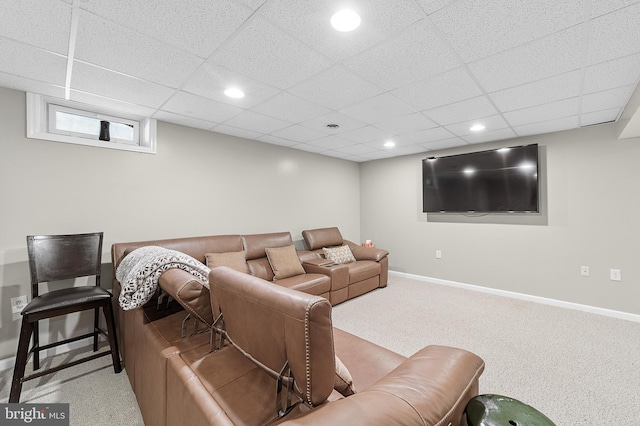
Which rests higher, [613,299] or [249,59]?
[249,59]

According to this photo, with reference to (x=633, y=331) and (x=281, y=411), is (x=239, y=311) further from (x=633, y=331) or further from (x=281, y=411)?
(x=633, y=331)

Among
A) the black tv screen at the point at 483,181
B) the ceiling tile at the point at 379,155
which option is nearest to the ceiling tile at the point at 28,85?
the ceiling tile at the point at 379,155

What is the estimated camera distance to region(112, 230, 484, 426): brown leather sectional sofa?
0.84 m

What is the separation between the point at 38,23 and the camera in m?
1.53

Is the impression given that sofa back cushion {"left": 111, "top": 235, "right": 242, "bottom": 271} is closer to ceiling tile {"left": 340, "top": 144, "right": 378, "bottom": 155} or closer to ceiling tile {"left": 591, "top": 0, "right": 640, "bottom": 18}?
ceiling tile {"left": 340, "top": 144, "right": 378, "bottom": 155}

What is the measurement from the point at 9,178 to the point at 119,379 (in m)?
1.95

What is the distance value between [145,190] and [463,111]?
3.60 metres

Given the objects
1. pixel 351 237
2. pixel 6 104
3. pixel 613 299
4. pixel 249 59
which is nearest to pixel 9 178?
pixel 6 104

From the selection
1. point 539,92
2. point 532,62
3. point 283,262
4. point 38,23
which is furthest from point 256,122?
point 539,92

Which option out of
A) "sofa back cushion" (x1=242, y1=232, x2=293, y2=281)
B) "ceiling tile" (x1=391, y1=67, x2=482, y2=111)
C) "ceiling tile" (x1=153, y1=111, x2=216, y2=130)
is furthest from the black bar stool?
"ceiling tile" (x1=391, y1=67, x2=482, y2=111)

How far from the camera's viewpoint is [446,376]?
3.40 ft

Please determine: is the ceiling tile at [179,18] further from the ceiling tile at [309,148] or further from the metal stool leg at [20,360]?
the ceiling tile at [309,148]

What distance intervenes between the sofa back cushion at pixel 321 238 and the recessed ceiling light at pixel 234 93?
2.52 meters

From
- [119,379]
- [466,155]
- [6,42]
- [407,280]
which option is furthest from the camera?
[407,280]
